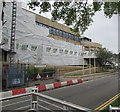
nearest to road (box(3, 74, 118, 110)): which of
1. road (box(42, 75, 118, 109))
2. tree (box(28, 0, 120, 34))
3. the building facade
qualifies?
road (box(42, 75, 118, 109))

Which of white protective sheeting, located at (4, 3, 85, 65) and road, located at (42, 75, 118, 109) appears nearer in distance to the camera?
road, located at (42, 75, 118, 109)

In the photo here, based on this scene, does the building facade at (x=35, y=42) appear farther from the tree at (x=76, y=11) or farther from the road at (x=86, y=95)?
the tree at (x=76, y=11)

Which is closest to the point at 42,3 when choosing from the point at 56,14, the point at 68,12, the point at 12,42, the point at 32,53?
the point at 56,14

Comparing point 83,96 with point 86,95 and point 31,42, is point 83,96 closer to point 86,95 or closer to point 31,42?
point 86,95

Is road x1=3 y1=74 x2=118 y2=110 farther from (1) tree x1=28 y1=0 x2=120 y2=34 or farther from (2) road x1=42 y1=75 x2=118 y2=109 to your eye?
(1) tree x1=28 y1=0 x2=120 y2=34

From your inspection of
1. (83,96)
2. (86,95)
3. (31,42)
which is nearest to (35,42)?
(31,42)

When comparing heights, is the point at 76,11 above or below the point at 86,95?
above

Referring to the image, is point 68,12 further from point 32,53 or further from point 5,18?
point 32,53

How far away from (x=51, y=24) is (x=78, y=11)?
1145 inches

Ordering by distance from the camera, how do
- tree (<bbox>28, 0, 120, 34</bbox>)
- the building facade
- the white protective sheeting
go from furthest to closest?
the white protective sheeting, the building facade, tree (<bbox>28, 0, 120, 34</bbox>)

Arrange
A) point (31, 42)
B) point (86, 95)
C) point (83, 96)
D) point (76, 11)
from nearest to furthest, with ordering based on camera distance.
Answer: point (76, 11) < point (83, 96) < point (86, 95) < point (31, 42)

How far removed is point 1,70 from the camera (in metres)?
13.6

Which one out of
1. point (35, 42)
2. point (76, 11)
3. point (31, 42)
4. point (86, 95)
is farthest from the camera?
point (35, 42)

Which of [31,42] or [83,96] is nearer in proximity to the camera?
[83,96]
